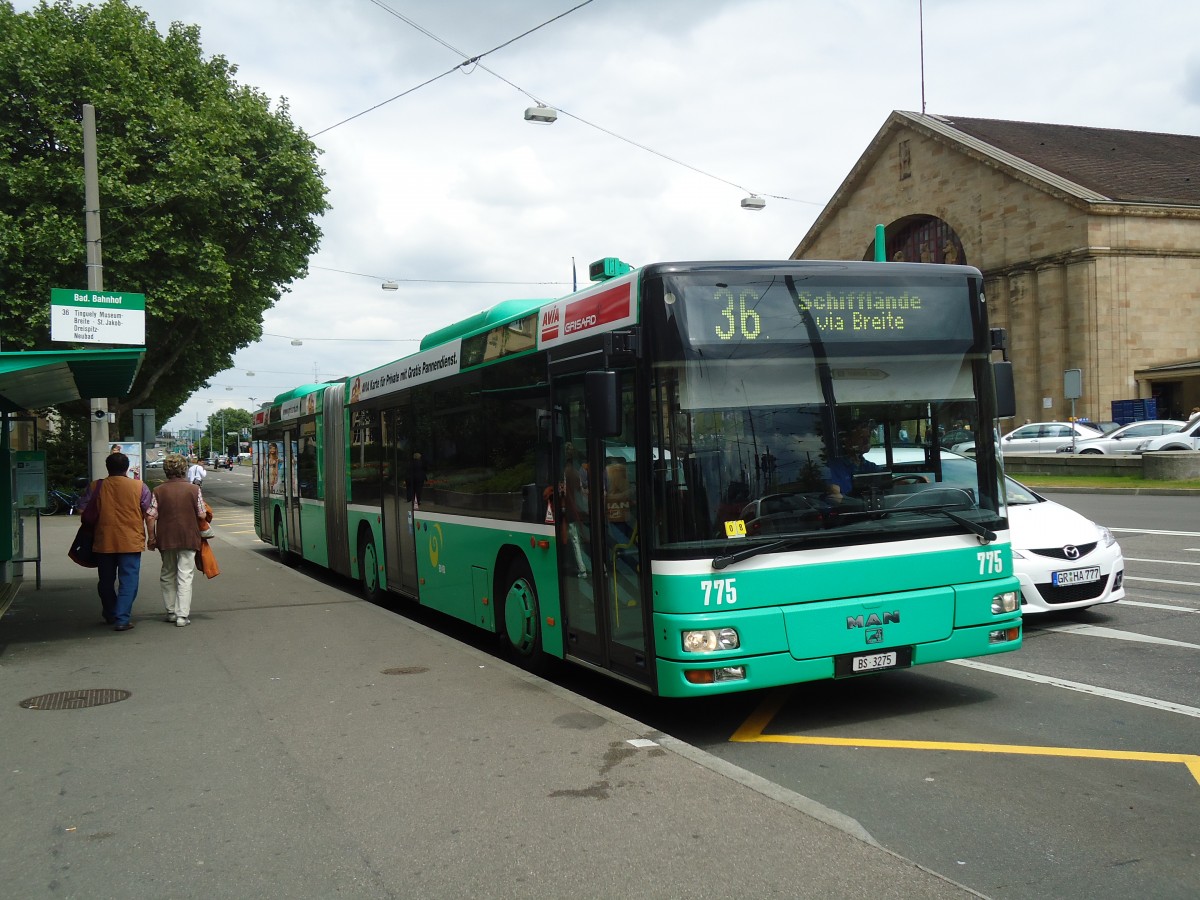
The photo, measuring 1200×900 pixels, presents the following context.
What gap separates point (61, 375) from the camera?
1004cm

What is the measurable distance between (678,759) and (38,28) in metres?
31.4

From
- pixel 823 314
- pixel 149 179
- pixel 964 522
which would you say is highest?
pixel 149 179

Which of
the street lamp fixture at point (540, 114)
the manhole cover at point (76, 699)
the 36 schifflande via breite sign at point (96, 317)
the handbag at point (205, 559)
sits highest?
the street lamp fixture at point (540, 114)

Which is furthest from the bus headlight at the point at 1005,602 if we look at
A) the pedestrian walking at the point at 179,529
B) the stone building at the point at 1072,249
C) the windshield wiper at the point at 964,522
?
the stone building at the point at 1072,249

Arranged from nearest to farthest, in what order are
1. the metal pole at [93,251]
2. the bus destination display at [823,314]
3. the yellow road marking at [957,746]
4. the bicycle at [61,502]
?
the yellow road marking at [957,746]
the bus destination display at [823,314]
the metal pole at [93,251]
the bicycle at [61,502]

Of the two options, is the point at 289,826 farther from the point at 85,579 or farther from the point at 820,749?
the point at 85,579

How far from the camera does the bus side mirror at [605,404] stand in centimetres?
618

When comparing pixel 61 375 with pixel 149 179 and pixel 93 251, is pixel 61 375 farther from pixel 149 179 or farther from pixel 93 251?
pixel 149 179

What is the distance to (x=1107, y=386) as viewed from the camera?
A: 4906 cm

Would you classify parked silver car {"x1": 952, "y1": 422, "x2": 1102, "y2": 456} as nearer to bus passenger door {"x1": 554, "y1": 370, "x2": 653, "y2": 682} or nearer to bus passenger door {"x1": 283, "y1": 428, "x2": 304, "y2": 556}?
bus passenger door {"x1": 283, "y1": 428, "x2": 304, "y2": 556}

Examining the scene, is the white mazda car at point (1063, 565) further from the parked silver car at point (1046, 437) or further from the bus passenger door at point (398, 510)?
the parked silver car at point (1046, 437)

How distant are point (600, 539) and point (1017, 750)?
2.65m

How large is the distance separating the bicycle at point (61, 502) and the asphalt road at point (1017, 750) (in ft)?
98.5

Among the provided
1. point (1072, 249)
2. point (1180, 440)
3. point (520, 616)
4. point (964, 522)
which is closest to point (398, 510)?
point (520, 616)
